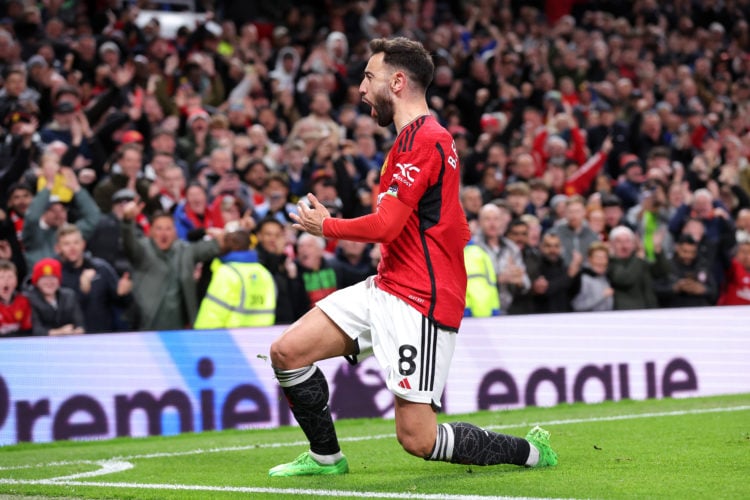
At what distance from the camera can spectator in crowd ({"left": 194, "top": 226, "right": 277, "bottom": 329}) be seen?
1138 cm

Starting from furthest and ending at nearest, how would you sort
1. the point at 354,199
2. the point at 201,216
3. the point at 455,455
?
1. the point at 354,199
2. the point at 201,216
3. the point at 455,455

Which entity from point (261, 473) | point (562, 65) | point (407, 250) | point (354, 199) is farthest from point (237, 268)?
point (562, 65)

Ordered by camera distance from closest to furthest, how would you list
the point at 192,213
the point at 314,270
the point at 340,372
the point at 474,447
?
the point at 474,447 < the point at 340,372 < the point at 314,270 < the point at 192,213

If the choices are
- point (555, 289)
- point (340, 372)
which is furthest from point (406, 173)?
point (555, 289)

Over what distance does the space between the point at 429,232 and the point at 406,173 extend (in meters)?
0.36

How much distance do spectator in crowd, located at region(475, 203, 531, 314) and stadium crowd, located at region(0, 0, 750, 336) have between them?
0.03 meters

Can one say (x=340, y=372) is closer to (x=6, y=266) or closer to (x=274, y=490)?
(x=6, y=266)

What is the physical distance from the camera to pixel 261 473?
7.31 m

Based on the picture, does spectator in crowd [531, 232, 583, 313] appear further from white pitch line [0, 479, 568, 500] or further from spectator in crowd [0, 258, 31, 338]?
white pitch line [0, 479, 568, 500]

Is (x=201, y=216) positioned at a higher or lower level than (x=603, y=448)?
higher

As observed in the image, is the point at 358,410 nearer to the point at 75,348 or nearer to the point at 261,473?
the point at 75,348

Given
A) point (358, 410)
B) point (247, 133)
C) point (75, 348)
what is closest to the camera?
point (75, 348)

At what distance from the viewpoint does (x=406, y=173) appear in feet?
20.4

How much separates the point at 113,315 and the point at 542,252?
467 cm
